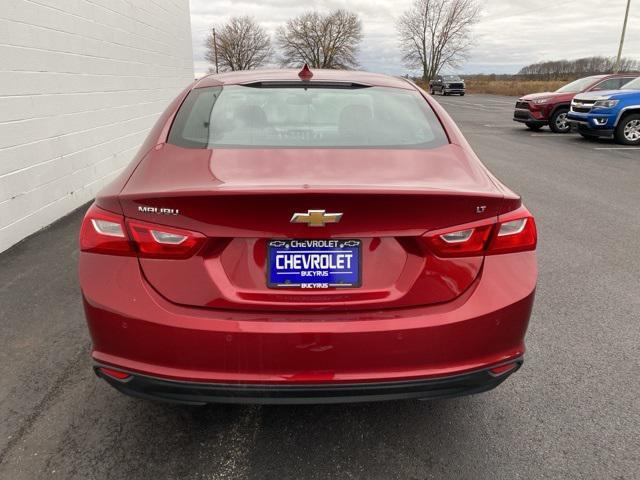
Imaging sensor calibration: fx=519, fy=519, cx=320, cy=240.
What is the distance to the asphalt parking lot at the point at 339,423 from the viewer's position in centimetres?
224

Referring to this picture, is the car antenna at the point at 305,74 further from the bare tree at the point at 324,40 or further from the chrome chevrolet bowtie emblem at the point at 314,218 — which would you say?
the bare tree at the point at 324,40

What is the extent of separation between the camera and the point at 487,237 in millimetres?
2014

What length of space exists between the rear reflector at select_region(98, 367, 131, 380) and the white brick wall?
3.64 m

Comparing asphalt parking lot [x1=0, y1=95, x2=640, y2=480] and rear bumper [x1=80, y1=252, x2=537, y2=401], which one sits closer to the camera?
rear bumper [x1=80, y1=252, x2=537, y2=401]

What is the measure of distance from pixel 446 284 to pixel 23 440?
2.03m

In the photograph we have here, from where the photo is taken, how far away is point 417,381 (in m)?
1.98

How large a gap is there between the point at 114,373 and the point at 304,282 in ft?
2.80

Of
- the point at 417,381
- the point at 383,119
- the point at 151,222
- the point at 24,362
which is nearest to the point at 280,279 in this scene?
the point at 151,222

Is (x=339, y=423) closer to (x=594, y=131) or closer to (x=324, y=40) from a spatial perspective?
(x=594, y=131)

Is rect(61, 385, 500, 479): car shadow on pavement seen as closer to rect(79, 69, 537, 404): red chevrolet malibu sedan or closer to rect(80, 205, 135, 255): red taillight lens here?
rect(79, 69, 537, 404): red chevrolet malibu sedan

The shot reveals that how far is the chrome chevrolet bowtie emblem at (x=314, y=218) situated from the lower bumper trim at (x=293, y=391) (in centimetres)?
62

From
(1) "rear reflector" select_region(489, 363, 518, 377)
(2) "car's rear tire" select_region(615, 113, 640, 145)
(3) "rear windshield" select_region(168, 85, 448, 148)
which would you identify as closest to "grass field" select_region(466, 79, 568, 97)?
(2) "car's rear tire" select_region(615, 113, 640, 145)

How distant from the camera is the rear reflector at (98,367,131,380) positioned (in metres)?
2.04

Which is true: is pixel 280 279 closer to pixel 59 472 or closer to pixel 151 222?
pixel 151 222
